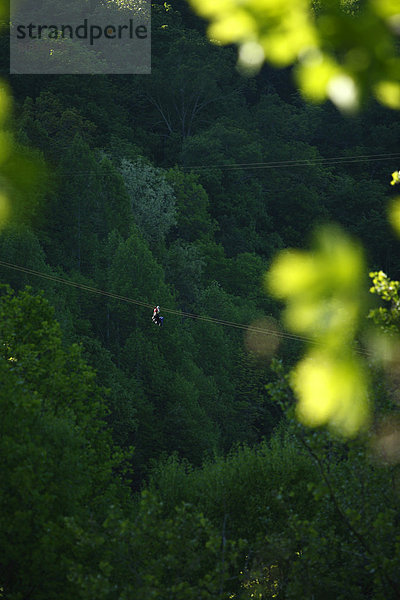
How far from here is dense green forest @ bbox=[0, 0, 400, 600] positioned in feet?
39.1

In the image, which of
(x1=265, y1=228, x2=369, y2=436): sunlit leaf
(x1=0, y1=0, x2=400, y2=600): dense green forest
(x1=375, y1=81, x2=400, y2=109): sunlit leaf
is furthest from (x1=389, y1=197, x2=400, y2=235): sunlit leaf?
(x1=265, y1=228, x2=369, y2=436): sunlit leaf

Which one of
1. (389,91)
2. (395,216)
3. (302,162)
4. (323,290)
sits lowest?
(323,290)

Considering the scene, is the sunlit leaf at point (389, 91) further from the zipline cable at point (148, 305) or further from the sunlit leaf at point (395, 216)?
the zipline cable at point (148, 305)

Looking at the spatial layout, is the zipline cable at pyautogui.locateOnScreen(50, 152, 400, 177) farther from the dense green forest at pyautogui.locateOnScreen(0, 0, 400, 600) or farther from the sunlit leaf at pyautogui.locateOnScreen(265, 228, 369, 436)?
the sunlit leaf at pyautogui.locateOnScreen(265, 228, 369, 436)

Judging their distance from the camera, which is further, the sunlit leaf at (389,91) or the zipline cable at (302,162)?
the zipline cable at (302,162)

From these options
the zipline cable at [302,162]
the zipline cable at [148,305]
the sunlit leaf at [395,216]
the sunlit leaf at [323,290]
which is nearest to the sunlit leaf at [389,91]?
the sunlit leaf at [323,290]

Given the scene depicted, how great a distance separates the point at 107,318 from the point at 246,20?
131 feet

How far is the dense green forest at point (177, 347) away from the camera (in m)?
11.9

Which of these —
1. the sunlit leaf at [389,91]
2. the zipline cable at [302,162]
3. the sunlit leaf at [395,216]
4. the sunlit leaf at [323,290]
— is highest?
the zipline cable at [302,162]

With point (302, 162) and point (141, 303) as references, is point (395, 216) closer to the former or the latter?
point (141, 303)

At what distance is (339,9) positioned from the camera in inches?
80.7

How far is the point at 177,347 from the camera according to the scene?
1590 inches

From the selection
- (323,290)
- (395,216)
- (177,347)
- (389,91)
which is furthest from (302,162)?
(323,290)

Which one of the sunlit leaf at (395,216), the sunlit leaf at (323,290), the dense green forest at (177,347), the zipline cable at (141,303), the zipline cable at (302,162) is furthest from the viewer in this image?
the zipline cable at (302,162)
